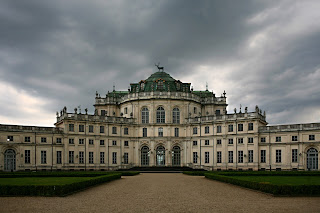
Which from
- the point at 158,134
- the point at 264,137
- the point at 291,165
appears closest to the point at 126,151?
the point at 158,134

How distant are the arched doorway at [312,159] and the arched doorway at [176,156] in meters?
28.5

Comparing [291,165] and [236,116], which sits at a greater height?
[236,116]

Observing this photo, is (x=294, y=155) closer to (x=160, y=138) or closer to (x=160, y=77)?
(x=160, y=138)

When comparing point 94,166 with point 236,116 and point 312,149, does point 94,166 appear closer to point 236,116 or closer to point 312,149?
point 236,116

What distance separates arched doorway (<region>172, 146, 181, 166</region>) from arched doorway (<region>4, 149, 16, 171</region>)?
3468 cm

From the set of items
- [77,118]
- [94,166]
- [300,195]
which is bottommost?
[94,166]

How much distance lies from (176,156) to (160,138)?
581 cm

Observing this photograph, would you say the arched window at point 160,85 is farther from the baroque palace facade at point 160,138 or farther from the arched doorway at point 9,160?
the arched doorway at point 9,160

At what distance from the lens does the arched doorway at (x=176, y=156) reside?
77.0m

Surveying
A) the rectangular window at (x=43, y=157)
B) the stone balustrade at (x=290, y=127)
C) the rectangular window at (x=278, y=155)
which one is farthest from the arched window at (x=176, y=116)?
the rectangular window at (x=43, y=157)

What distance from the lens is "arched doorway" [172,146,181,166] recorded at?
77.0 m

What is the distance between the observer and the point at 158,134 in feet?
254

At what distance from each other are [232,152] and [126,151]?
24.4 m

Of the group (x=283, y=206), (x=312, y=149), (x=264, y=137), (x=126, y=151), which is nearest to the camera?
(x=283, y=206)
